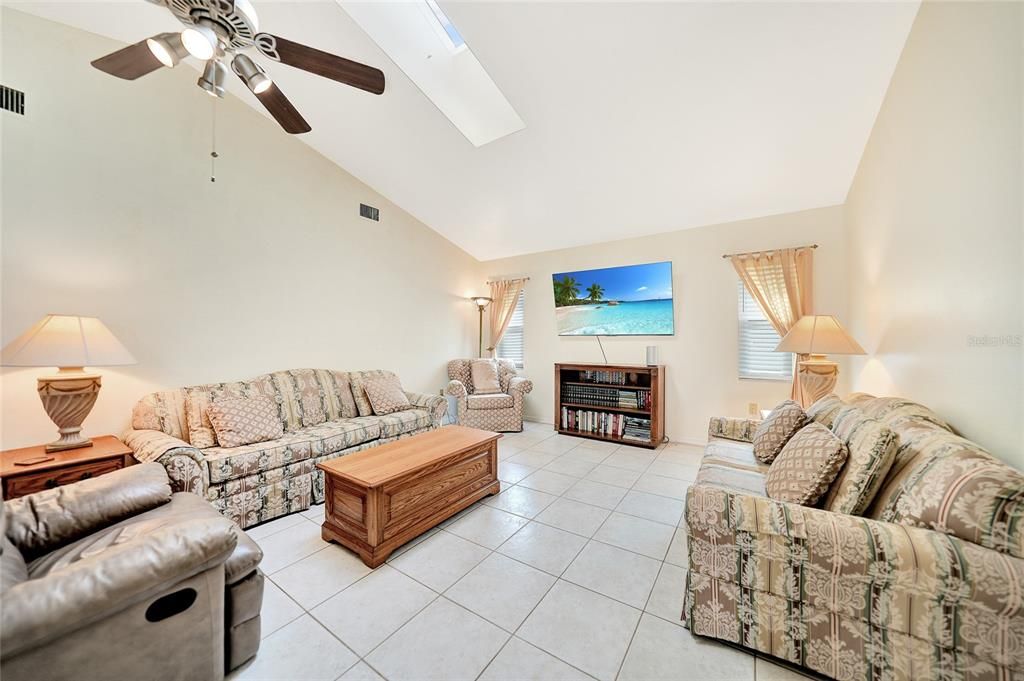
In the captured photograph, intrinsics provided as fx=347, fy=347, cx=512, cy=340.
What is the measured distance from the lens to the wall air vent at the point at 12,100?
2059 mm

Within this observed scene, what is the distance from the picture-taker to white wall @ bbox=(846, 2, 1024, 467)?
123 cm

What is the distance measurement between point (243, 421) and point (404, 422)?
4.11 ft

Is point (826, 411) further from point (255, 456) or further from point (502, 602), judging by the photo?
point (255, 456)

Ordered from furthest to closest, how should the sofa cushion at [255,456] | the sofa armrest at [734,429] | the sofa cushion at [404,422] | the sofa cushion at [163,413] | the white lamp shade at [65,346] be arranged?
the sofa cushion at [404,422], the sofa armrest at [734,429], the sofa cushion at [163,413], the sofa cushion at [255,456], the white lamp shade at [65,346]

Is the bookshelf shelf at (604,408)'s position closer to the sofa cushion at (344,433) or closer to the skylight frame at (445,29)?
the sofa cushion at (344,433)

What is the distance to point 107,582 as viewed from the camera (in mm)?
935

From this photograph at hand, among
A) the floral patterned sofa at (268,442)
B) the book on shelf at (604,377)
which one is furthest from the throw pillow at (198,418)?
the book on shelf at (604,377)

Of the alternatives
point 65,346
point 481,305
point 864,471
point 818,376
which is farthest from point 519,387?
point 65,346

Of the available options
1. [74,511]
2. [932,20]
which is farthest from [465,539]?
[932,20]

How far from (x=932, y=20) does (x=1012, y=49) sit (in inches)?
32.2

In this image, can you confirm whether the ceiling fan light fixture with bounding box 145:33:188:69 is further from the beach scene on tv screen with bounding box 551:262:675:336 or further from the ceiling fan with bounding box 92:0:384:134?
the beach scene on tv screen with bounding box 551:262:675:336

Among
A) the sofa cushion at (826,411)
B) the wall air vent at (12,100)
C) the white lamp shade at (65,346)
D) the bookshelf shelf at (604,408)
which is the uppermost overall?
the wall air vent at (12,100)

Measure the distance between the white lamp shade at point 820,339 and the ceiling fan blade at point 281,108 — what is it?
3663 mm

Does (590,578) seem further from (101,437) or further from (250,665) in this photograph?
(101,437)
